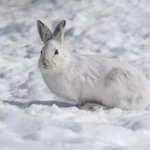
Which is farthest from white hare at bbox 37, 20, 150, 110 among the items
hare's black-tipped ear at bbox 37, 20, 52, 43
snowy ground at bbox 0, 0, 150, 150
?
snowy ground at bbox 0, 0, 150, 150

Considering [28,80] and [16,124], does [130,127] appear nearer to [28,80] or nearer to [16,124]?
[16,124]

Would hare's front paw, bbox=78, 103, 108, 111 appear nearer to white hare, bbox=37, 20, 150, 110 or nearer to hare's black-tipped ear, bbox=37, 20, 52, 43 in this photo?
white hare, bbox=37, 20, 150, 110

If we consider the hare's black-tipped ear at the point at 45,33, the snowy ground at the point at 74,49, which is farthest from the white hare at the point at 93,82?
the snowy ground at the point at 74,49

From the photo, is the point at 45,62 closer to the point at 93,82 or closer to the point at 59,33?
the point at 59,33

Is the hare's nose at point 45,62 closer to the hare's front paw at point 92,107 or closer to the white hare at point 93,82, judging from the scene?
the white hare at point 93,82

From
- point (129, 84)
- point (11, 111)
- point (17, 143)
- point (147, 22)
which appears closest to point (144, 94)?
point (129, 84)

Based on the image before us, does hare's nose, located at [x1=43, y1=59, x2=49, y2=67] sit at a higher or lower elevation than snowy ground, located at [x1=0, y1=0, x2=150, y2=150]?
higher
